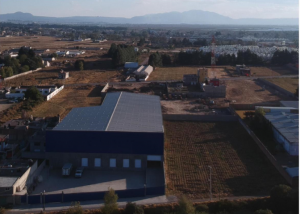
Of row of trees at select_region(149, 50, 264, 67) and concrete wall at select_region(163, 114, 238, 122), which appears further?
row of trees at select_region(149, 50, 264, 67)

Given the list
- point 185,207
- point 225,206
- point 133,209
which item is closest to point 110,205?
point 133,209

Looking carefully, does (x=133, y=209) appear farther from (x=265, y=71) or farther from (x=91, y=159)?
(x=265, y=71)

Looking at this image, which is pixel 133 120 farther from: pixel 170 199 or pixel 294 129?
pixel 294 129

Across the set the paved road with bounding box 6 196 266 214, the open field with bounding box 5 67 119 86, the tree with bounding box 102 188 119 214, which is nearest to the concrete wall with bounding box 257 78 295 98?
the open field with bounding box 5 67 119 86

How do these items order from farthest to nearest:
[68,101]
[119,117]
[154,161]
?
[68,101] < [119,117] < [154,161]

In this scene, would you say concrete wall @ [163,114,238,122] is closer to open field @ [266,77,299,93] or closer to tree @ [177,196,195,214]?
tree @ [177,196,195,214]

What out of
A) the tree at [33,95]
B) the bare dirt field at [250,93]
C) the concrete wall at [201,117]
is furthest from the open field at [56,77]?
the concrete wall at [201,117]

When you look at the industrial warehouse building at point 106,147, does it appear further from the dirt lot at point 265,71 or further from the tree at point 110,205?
the dirt lot at point 265,71
